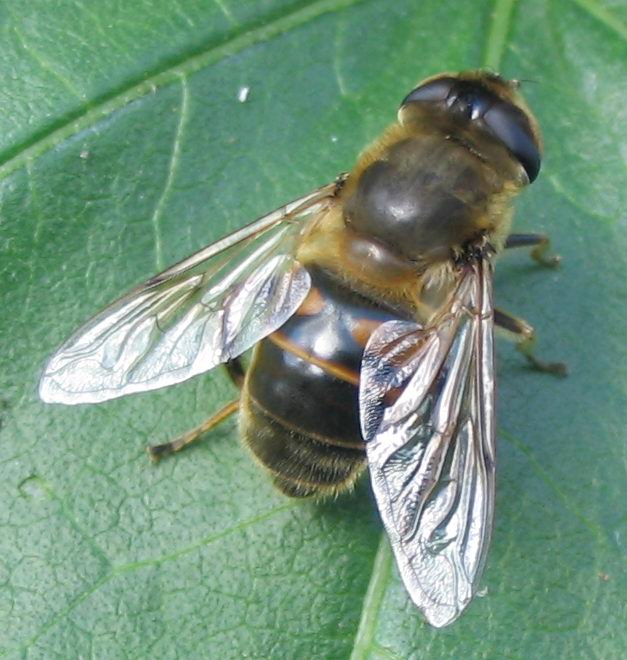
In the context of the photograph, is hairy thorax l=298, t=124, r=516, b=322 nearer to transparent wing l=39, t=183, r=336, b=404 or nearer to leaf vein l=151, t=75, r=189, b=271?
transparent wing l=39, t=183, r=336, b=404

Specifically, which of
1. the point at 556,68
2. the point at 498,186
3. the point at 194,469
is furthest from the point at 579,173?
the point at 194,469

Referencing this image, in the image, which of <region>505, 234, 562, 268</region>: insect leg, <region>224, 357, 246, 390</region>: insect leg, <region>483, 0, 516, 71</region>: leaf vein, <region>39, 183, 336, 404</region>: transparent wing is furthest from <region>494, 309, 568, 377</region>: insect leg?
<region>483, 0, 516, 71</region>: leaf vein

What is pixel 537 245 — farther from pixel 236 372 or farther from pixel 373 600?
pixel 373 600

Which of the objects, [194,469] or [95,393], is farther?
[194,469]

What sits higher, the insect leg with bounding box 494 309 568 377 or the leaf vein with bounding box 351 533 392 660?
the insect leg with bounding box 494 309 568 377

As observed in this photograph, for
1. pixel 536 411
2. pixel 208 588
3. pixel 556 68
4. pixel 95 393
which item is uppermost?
pixel 556 68

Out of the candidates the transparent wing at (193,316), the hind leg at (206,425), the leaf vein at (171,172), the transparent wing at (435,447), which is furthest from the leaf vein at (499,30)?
the hind leg at (206,425)

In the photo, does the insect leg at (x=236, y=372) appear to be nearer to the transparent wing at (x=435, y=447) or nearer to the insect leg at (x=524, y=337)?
the transparent wing at (x=435, y=447)

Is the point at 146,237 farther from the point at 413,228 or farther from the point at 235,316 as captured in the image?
the point at 413,228
